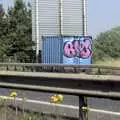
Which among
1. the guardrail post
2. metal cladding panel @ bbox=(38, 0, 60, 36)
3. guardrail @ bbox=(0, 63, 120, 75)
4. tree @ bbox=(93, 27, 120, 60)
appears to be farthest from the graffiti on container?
the guardrail post

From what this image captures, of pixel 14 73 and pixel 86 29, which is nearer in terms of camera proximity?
pixel 14 73

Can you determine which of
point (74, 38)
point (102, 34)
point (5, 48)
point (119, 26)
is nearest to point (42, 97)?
point (74, 38)

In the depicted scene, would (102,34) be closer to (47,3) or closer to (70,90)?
(47,3)

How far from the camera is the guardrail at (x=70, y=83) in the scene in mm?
6691

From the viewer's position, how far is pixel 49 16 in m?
57.2

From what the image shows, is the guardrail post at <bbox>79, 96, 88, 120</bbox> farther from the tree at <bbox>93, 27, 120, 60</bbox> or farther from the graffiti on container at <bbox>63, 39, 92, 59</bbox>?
the tree at <bbox>93, 27, 120, 60</bbox>

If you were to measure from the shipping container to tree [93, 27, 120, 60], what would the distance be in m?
12.0

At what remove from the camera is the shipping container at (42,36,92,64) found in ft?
153

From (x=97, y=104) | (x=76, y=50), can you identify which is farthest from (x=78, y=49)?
(x=97, y=104)

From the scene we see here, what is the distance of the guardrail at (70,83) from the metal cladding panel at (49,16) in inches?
1896

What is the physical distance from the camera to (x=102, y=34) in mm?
66625

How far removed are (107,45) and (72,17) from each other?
715 centimetres

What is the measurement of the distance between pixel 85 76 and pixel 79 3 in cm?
5182

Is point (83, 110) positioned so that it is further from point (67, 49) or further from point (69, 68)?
point (67, 49)
